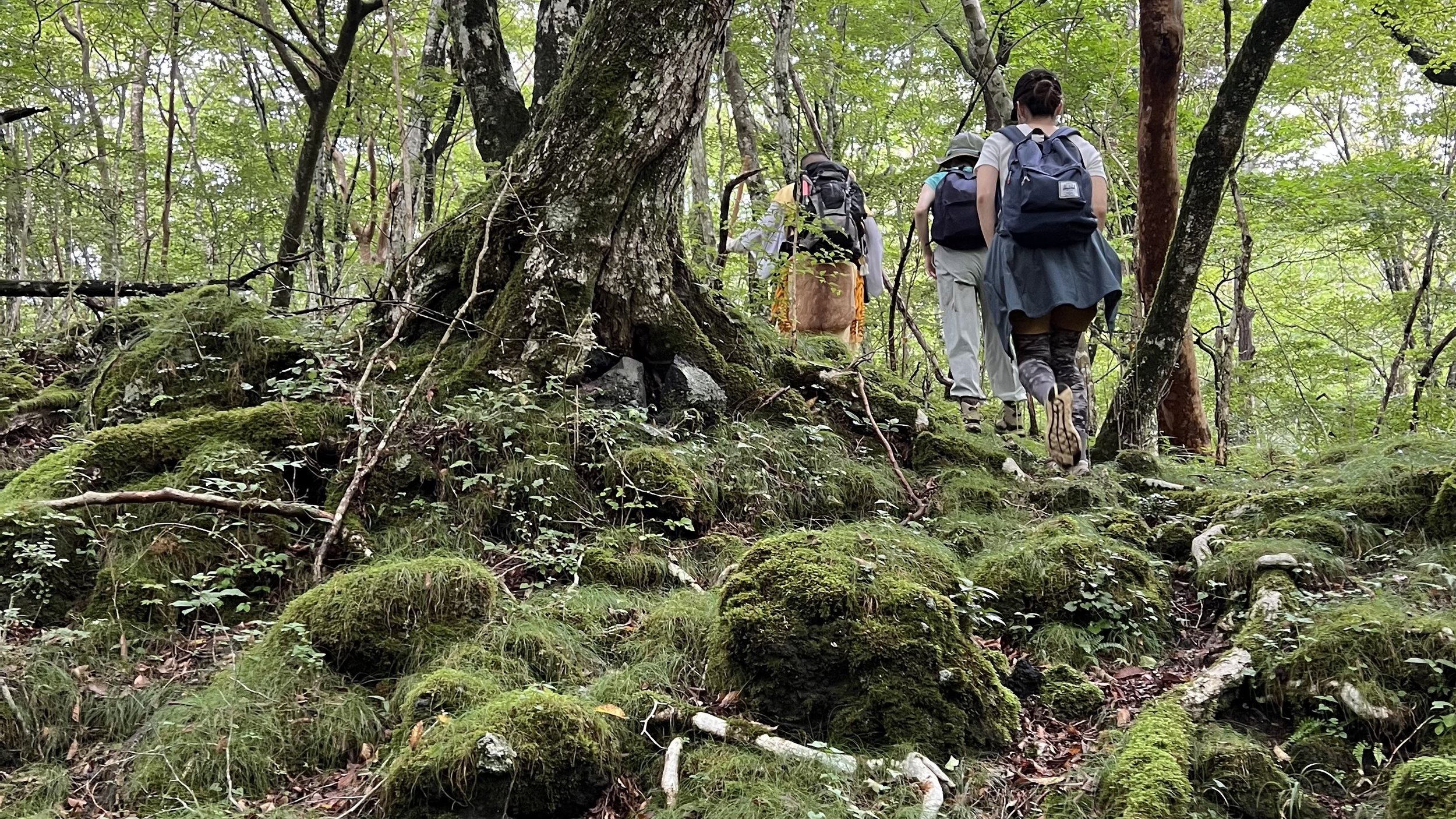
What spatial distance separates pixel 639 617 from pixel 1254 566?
2.81 m

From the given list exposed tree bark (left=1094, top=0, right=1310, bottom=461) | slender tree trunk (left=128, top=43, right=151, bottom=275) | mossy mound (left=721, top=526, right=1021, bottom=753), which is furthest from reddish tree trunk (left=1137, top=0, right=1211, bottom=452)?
slender tree trunk (left=128, top=43, right=151, bottom=275)

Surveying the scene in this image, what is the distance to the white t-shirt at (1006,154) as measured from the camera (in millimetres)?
5609

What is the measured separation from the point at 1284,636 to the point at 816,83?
9.72 meters

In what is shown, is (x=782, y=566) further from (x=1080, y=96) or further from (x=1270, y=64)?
(x=1080, y=96)

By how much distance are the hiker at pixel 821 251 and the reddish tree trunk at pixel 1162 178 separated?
2.46m

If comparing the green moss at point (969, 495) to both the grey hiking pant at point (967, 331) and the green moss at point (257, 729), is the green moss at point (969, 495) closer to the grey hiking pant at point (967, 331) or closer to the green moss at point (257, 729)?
the grey hiking pant at point (967, 331)

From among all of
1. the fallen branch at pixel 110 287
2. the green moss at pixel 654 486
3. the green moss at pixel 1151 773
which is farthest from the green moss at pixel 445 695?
the fallen branch at pixel 110 287

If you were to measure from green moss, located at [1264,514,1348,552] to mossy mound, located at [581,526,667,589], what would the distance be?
120 inches

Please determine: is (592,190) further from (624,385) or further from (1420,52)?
(1420,52)

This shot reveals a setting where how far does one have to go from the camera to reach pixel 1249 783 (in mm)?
2596

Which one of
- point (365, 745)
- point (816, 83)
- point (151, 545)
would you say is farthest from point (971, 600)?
point (816, 83)

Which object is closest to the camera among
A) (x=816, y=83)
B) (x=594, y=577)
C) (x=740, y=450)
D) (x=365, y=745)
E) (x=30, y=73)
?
(x=365, y=745)

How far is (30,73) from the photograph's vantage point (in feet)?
22.5

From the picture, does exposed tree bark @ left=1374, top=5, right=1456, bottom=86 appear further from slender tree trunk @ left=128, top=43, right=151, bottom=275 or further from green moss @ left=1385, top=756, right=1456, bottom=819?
slender tree trunk @ left=128, top=43, right=151, bottom=275
